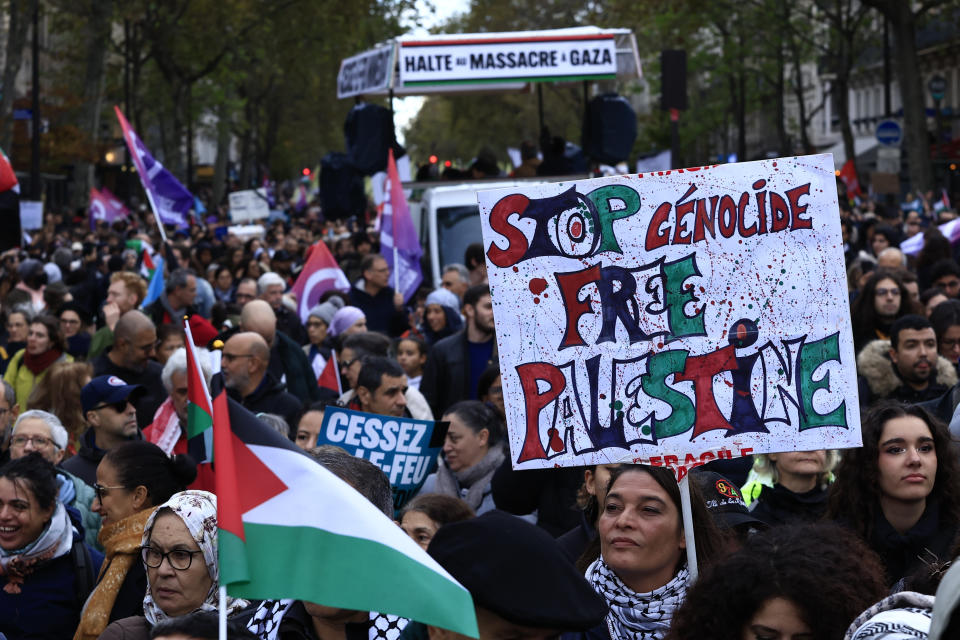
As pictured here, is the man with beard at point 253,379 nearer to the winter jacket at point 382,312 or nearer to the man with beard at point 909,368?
the man with beard at point 909,368

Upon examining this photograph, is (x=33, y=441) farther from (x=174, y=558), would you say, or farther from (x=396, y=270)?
(x=396, y=270)

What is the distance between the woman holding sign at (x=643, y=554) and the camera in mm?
4176

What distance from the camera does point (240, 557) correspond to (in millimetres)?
3404

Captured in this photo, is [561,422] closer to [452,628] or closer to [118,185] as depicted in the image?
[452,628]

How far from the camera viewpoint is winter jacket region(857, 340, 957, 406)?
304 inches

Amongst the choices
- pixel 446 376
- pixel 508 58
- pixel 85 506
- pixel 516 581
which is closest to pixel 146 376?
pixel 446 376

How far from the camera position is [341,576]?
3.29m

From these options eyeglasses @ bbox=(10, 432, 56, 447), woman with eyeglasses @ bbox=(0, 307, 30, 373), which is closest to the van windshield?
woman with eyeglasses @ bbox=(0, 307, 30, 373)

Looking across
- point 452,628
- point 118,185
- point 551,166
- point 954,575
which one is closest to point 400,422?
point 452,628

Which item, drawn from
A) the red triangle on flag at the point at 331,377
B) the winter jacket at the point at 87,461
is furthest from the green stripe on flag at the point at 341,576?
the red triangle on flag at the point at 331,377

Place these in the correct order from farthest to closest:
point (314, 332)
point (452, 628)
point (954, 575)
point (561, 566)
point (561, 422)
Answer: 1. point (314, 332)
2. point (561, 422)
3. point (561, 566)
4. point (452, 628)
5. point (954, 575)

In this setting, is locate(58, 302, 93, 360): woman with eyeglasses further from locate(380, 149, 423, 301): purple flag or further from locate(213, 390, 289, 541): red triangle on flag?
locate(213, 390, 289, 541): red triangle on flag

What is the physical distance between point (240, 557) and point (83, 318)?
935cm

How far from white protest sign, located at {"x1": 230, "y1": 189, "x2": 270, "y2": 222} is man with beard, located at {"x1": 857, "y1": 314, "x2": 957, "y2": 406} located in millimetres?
26809
